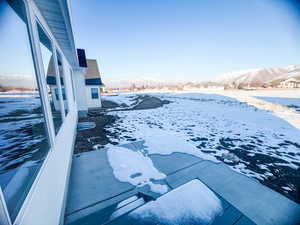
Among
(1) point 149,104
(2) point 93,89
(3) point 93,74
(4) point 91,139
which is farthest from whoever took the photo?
(1) point 149,104

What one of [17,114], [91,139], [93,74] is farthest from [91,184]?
[93,74]

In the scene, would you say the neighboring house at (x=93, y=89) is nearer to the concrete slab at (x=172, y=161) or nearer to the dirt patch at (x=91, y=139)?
the dirt patch at (x=91, y=139)

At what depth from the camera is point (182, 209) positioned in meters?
1.23

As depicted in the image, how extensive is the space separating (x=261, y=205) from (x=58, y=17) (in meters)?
4.25

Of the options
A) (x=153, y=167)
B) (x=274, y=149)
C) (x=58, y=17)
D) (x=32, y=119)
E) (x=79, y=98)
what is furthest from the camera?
(x=79, y=98)

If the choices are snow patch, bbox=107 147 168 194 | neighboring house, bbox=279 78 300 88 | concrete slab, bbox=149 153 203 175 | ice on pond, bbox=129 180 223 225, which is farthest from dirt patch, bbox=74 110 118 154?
neighboring house, bbox=279 78 300 88

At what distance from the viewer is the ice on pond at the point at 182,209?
1130 millimetres

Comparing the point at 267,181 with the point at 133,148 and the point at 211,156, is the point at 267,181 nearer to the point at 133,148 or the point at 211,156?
the point at 211,156

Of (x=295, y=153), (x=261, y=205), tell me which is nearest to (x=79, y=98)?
(x=261, y=205)

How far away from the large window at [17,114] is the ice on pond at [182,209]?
0.94m

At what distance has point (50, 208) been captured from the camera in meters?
1.20

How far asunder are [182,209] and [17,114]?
175 cm

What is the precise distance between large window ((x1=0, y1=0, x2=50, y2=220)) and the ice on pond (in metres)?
0.94

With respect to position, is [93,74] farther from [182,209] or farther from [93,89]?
[182,209]
